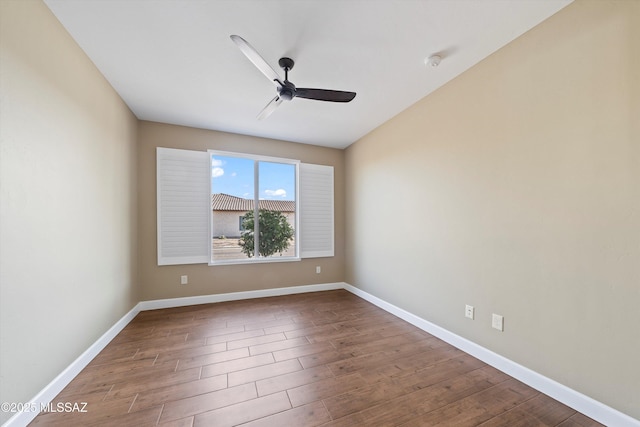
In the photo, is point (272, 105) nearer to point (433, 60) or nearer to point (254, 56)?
point (254, 56)

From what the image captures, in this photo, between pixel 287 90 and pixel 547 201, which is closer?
pixel 547 201

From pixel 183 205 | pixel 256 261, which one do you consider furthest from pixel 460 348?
pixel 183 205

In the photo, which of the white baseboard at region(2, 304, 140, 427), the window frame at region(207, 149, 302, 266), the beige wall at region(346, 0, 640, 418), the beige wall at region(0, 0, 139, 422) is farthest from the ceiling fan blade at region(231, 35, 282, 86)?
the white baseboard at region(2, 304, 140, 427)

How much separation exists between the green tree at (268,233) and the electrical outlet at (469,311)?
8.91 ft

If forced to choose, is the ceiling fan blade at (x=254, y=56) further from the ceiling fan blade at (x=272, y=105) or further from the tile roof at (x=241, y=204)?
the tile roof at (x=241, y=204)

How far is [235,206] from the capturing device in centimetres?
393

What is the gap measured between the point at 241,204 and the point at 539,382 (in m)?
3.79

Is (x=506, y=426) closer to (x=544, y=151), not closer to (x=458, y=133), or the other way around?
(x=544, y=151)

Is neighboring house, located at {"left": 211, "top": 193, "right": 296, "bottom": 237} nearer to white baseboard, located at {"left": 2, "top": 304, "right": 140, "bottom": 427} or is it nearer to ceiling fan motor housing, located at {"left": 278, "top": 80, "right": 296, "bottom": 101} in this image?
white baseboard, located at {"left": 2, "top": 304, "right": 140, "bottom": 427}

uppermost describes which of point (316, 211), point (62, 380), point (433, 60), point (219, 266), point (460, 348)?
point (433, 60)

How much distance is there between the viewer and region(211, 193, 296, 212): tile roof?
381 centimetres

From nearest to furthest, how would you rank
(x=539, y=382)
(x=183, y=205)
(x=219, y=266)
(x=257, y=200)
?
(x=539, y=382)
(x=183, y=205)
(x=219, y=266)
(x=257, y=200)

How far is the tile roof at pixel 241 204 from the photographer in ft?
12.5

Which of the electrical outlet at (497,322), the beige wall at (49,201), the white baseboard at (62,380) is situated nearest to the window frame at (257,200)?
the beige wall at (49,201)
